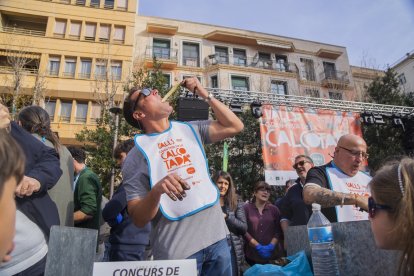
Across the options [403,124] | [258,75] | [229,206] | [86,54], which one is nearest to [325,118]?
[403,124]

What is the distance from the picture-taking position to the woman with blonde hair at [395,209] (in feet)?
3.55

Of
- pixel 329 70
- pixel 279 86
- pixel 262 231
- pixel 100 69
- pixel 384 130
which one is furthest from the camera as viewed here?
pixel 329 70

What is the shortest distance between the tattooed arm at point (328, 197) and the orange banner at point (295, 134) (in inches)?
272

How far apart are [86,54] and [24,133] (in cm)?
1927

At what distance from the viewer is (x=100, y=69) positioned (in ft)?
59.2

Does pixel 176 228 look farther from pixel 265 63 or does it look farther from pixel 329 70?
pixel 329 70

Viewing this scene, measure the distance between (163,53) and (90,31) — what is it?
5055mm

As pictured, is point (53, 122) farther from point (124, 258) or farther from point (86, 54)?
point (124, 258)

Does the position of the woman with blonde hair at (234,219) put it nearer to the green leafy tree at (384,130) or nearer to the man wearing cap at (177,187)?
the man wearing cap at (177,187)

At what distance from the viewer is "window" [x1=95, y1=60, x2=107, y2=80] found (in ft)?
58.5

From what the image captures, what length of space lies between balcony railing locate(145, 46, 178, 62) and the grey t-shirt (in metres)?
19.6

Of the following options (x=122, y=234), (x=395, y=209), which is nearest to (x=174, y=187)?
(x=395, y=209)

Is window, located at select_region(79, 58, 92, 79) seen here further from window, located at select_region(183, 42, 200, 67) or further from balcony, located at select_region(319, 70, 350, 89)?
balcony, located at select_region(319, 70, 350, 89)

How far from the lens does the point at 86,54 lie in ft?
62.3
